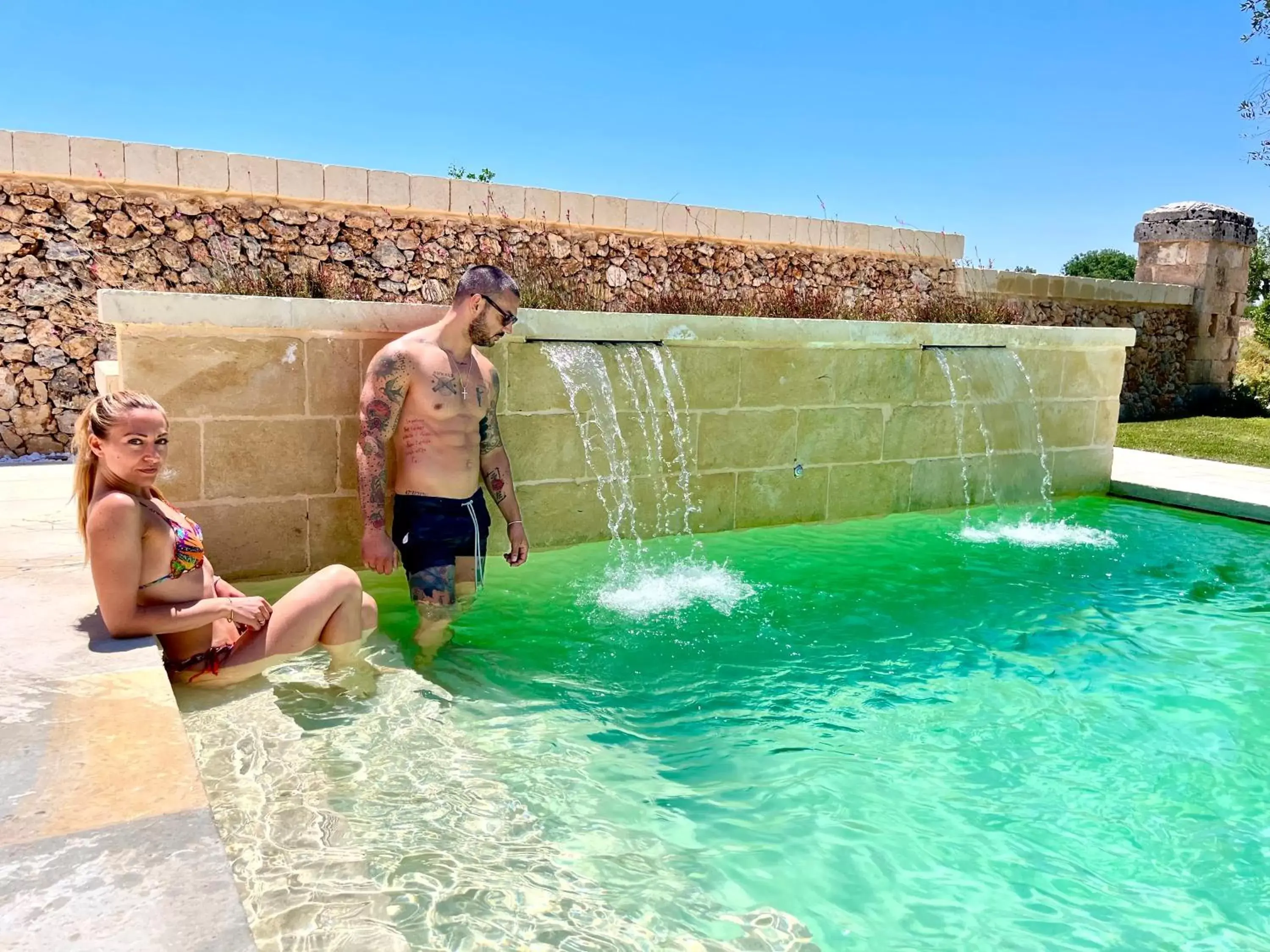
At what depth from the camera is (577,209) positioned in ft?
36.8

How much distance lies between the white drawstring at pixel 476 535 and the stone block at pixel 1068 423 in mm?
5363

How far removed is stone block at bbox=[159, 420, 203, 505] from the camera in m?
4.13

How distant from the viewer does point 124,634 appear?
2.79 meters

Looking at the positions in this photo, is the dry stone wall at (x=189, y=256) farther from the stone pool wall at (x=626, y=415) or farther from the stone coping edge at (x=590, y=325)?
the stone pool wall at (x=626, y=415)

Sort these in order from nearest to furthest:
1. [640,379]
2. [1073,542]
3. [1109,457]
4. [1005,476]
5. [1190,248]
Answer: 1. [640,379]
2. [1073,542]
3. [1005,476]
4. [1109,457]
5. [1190,248]

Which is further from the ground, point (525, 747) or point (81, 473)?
point (81, 473)

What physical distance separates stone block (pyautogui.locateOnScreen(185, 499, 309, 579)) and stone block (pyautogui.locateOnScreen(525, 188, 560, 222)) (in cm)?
721

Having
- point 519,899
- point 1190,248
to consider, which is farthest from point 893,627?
point 1190,248

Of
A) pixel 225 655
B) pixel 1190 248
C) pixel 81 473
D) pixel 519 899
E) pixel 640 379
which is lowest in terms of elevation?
pixel 519 899

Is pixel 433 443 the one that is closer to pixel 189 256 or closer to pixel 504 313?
pixel 504 313

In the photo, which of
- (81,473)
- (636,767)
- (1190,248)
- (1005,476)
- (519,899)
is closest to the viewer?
(519,899)

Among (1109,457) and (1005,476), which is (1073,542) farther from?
(1109,457)

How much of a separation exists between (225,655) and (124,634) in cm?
42

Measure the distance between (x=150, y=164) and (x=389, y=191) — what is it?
93.2 inches
